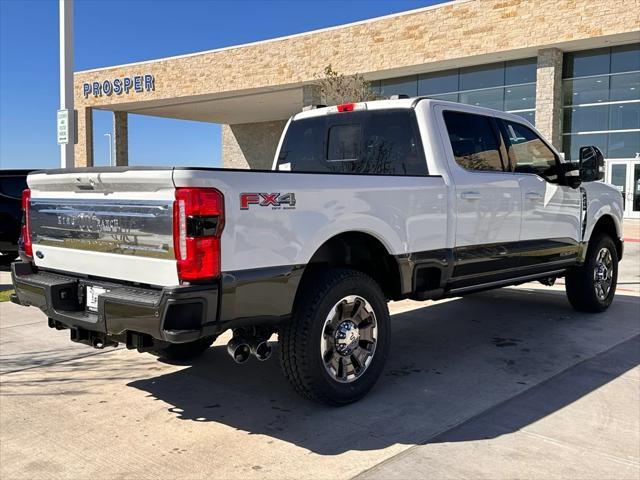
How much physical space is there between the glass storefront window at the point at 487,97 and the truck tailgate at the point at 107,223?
21.7m

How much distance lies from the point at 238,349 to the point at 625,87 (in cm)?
2195

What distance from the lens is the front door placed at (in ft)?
73.2

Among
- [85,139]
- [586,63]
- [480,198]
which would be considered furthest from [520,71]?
[85,139]

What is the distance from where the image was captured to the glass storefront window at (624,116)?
21.7 metres

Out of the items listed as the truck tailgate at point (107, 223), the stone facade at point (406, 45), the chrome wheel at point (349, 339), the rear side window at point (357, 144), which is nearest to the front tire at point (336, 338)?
the chrome wheel at point (349, 339)

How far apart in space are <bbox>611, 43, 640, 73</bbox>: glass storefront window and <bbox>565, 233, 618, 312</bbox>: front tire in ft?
55.9

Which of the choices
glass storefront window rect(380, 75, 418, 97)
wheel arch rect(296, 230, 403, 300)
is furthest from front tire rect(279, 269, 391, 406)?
glass storefront window rect(380, 75, 418, 97)

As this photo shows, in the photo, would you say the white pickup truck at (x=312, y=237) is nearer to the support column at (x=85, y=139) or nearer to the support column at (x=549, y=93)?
the support column at (x=549, y=93)

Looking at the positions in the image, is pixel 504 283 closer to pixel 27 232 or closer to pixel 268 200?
pixel 268 200

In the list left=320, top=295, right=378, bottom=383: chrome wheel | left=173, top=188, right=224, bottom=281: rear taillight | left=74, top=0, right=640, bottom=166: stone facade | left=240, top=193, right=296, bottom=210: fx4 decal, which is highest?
left=74, top=0, right=640, bottom=166: stone facade

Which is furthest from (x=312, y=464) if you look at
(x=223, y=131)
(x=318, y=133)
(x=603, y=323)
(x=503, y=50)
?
(x=223, y=131)

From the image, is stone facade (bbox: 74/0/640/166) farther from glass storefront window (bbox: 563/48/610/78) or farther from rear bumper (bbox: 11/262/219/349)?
rear bumper (bbox: 11/262/219/349)

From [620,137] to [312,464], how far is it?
22.3 meters

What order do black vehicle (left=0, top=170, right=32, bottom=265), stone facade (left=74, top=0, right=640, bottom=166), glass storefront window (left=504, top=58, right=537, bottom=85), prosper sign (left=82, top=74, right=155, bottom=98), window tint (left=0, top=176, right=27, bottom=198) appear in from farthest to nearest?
Result: prosper sign (left=82, top=74, right=155, bottom=98), glass storefront window (left=504, top=58, right=537, bottom=85), stone facade (left=74, top=0, right=640, bottom=166), window tint (left=0, top=176, right=27, bottom=198), black vehicle (left=0, top=170, right=32, bottom=265)
